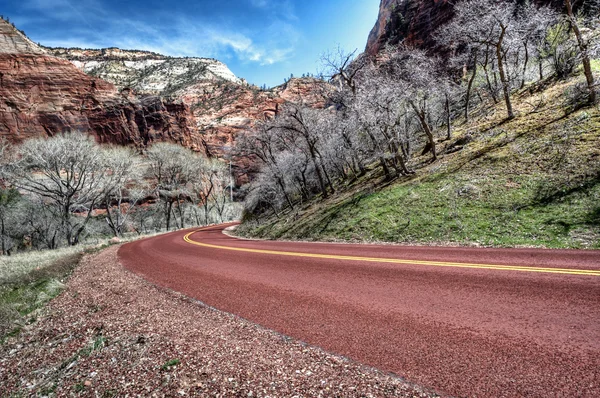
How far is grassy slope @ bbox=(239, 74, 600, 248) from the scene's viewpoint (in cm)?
967

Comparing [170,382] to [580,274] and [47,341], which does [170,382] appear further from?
[580,274]

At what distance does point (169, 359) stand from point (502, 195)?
1391 cm

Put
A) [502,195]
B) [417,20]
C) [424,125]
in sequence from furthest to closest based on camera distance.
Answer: [417,20], [424,125], [502,195]

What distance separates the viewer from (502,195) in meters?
12.1

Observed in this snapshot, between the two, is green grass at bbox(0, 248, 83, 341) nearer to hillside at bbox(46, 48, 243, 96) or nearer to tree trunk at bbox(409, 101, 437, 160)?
tree trunk at bbox(409, 101, 437, 160)

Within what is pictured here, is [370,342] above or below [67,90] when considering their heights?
below

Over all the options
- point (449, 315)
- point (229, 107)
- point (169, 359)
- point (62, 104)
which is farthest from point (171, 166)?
point (229, 107)

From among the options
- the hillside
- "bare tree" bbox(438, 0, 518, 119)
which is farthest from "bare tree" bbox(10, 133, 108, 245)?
the hillside

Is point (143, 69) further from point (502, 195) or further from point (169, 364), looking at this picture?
point (169, 364)

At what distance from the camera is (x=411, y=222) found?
1296 centimetres

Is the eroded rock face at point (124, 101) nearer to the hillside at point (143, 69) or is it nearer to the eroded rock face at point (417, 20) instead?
the hillside at point (143, 69)

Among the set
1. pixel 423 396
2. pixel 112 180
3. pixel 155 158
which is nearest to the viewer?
pixel 423 396

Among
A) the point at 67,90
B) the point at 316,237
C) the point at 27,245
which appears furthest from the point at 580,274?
the point at 67,90

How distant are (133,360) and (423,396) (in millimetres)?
3975
